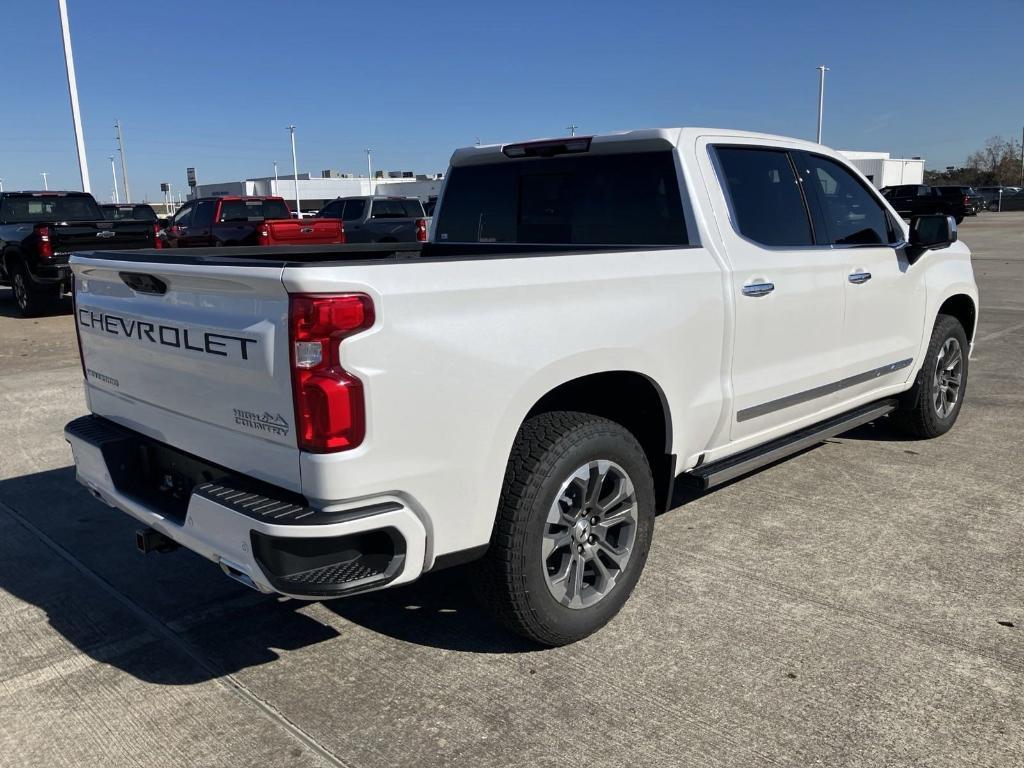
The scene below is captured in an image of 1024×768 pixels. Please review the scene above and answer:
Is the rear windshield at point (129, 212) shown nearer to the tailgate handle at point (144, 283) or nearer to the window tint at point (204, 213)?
the window tint at point (204, 213)

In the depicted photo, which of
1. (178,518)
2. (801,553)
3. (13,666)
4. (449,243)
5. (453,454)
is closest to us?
(453,454)

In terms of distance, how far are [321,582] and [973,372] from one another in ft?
24.1

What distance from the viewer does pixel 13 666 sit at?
10.7 feet

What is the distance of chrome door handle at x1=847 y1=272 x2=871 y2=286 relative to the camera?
14.8 feet

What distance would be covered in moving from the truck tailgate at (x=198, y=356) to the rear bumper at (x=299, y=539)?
0.37 feet

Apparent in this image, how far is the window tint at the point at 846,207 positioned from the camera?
4551 millimetres

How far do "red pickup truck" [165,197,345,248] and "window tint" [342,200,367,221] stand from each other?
233 cm

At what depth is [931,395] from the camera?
561 cm

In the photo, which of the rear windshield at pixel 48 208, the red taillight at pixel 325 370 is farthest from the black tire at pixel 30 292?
the red taillight at pixel 325 370

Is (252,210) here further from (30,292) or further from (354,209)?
(30,292)

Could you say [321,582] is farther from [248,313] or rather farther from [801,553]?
[801,553]

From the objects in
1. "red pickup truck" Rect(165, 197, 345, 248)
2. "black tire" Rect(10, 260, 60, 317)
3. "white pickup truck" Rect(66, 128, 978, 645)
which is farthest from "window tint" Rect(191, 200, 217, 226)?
"white pickup truck" Rect(66, 128, 978, 645)

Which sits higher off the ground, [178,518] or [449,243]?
[449,243]

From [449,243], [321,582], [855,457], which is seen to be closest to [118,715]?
[321,582]
